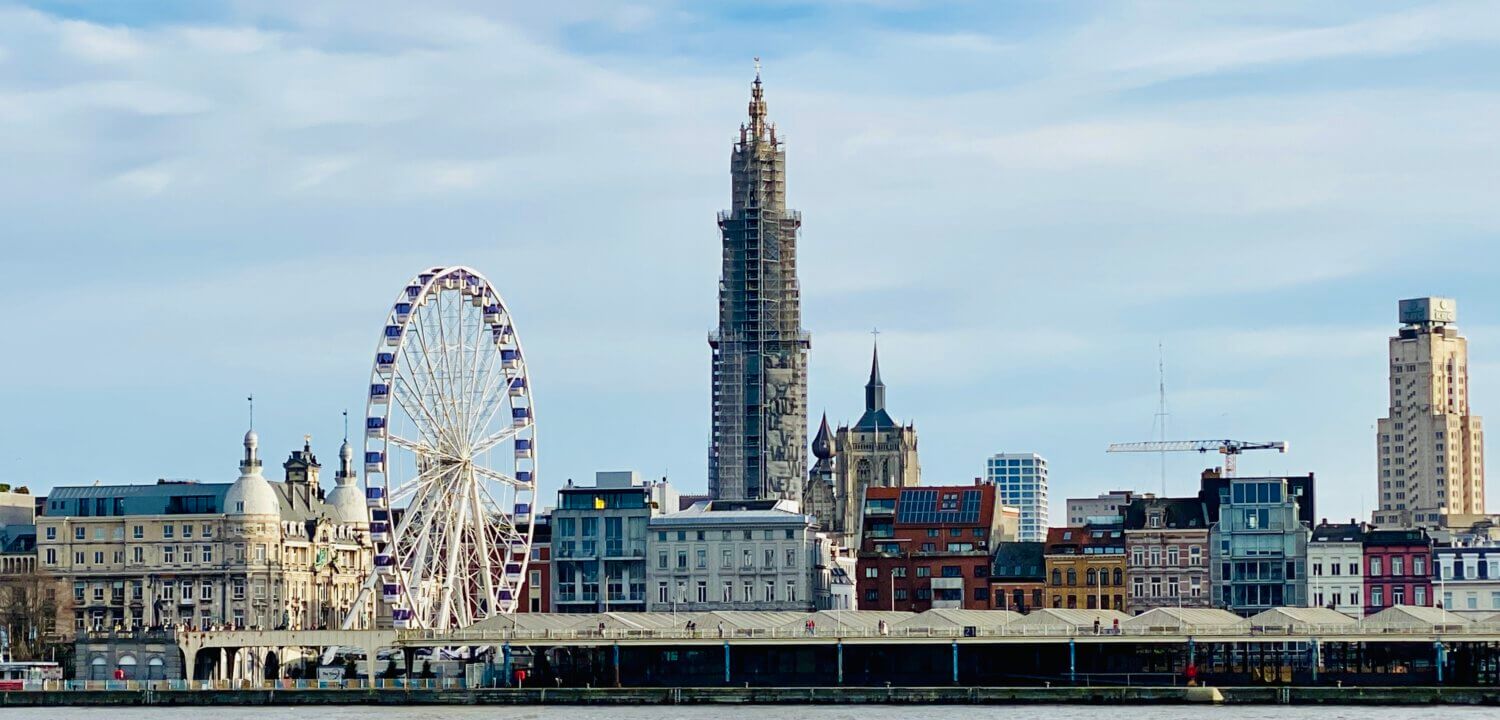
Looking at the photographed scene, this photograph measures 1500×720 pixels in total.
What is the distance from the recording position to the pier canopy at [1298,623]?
145 meters

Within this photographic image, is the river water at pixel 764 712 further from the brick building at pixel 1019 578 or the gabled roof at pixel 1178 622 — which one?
the brick building at pixel 1019 578

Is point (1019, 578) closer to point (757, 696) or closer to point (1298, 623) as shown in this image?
point (1298, 623)

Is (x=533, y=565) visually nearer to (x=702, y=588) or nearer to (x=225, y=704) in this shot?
(x=702, y=588)

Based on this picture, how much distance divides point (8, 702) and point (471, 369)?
31.0 m

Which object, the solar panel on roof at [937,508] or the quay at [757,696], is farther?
the solar panel on roof at [937,508]

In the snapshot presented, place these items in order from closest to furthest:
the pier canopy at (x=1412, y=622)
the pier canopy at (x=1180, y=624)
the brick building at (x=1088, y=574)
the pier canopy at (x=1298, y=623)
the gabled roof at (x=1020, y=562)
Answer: the pier canopy at (x=1412, y=622) → the pier canopy at (x=1298, y=623) → the pier canopy at (x=1180, y=624) → the brick building at (x=1088, y=574) → the gabled roof at (x=1020, y=562)

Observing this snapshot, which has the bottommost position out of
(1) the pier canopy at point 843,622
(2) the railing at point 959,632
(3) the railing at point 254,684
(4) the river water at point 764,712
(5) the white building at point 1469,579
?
(4) the river water at point 764,712

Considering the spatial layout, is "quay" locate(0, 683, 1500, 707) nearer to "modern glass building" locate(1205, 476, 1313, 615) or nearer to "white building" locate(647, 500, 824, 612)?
"white building" locate(647, 500, 824, 612)

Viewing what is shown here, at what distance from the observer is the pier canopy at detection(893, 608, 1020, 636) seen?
149m

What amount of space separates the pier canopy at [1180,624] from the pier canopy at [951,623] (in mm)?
6590

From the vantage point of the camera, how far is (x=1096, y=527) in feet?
627

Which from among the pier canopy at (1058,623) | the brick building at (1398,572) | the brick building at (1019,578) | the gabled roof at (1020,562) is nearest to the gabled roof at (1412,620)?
the pier canopy at (1058,623)

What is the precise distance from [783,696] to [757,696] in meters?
1.29

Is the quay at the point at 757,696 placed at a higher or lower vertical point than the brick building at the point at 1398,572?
lower
